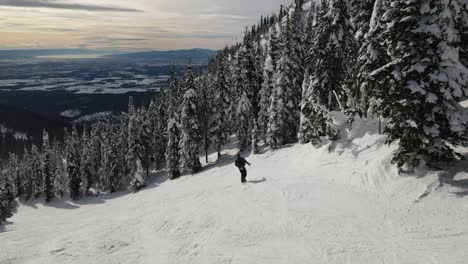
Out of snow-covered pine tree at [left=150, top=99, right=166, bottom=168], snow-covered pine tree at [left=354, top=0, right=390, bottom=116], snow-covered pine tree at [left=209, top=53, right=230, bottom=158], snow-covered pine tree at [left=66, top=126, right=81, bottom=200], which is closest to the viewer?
snow-covered pine tree at [left=354, top=0, right=390, bottom=116]

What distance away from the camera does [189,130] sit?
48.4 m

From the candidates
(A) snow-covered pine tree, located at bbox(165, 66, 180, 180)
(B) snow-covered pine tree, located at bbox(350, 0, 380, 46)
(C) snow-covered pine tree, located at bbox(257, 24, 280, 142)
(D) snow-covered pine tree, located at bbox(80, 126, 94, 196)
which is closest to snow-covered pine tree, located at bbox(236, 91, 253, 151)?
(C) snow-covered pine tree, located at bbox(257, 24, 280, 142)

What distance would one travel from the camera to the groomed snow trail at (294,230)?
10461mm

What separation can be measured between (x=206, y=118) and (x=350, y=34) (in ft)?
97.1

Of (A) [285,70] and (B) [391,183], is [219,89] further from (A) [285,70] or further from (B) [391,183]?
(B) [391,183]

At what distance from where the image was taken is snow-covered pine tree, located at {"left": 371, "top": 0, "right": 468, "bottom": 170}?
1383 centimetres

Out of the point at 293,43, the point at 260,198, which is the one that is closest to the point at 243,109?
the point at 293,43

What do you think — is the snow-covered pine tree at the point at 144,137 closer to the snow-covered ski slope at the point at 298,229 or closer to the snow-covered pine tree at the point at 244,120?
the snow-covered pine tree at the point at 244,120

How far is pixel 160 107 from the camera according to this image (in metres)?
63.4

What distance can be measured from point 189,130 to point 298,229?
122 ft

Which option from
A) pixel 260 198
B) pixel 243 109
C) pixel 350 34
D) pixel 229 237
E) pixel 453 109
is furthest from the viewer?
pixel 243 109

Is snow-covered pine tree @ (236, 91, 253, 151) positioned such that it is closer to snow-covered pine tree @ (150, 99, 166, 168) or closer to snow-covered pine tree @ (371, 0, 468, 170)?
snow-covered pine tree @ (150, 99, 166, 168)

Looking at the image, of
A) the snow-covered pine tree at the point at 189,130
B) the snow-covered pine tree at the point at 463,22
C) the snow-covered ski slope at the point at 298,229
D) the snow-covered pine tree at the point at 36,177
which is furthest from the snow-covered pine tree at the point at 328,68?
the snow-covered pine tree at the point at 36,177

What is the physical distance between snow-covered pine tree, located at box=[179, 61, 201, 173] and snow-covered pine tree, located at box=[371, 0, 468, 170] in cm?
3538
